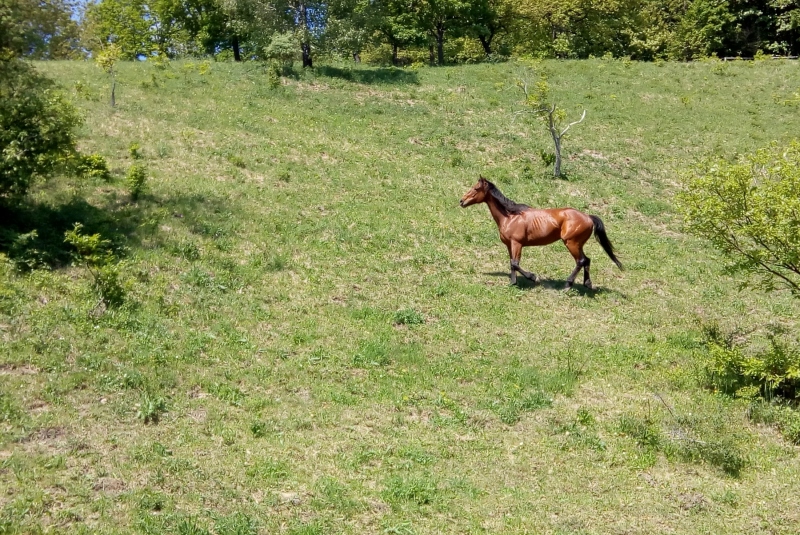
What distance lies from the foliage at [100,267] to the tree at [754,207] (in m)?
12.0

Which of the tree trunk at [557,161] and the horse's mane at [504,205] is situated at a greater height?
the tree trunk at [557,161]

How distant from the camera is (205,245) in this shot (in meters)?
16.2

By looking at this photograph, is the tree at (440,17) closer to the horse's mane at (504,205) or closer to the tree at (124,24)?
the tree at (124,24)

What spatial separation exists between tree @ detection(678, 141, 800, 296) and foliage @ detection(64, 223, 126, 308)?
39.3 feet

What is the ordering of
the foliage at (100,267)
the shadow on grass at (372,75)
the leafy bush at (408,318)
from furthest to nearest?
the shadow on grass at (372,75) → the leafy bush at (408,318) → the foliage at (100,267)

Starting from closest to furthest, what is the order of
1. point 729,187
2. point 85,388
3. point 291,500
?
point 291,500 < point 85,388 < point 729,187

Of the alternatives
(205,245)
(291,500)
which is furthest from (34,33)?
(291,500)

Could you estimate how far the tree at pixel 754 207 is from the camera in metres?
10.9

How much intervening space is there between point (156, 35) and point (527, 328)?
5562 centimetres

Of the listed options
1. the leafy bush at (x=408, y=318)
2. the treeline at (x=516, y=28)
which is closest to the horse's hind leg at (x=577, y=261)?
the leafy bush at (x=408, y=318)

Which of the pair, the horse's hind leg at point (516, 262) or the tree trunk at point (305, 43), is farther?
the tree trunk at point (305, 43)

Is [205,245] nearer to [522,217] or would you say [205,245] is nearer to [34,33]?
[34,33]

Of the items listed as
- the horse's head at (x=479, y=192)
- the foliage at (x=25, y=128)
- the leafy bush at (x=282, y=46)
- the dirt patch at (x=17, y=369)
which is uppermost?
the leafy bush at (x=282, y=46)

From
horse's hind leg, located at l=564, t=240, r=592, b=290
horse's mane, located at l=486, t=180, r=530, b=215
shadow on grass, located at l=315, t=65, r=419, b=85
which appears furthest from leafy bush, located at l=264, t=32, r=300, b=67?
horse's hind leg, located at l=564, t=240, r=592, b=290
